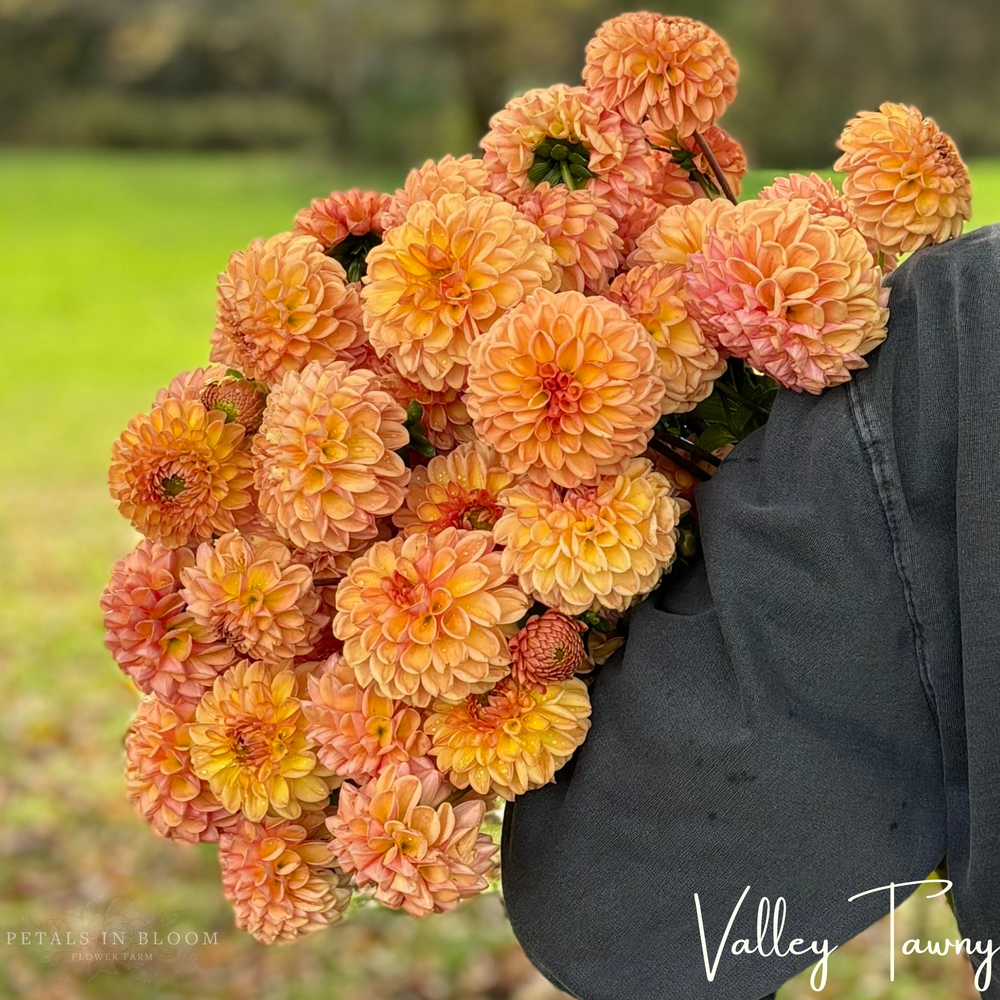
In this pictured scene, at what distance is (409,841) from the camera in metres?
0.68

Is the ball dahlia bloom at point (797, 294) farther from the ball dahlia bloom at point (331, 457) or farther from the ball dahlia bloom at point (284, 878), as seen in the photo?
the ball dahlia bloom at point (284, 878)

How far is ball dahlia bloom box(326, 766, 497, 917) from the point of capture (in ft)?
2.24

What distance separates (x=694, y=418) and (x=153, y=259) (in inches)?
303

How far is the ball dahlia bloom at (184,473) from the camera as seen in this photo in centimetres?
75

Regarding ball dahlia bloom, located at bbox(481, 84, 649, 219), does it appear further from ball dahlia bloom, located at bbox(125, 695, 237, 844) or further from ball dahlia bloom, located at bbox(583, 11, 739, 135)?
ball dahlia bloom, located at bbox(125, 695, 237, 844)

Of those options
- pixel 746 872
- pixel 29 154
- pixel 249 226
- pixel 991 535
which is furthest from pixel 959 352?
pixel 29 154

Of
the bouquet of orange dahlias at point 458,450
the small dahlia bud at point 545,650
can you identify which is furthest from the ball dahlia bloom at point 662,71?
the small dahlia bud at point 545,650

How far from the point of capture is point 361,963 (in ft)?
7.19

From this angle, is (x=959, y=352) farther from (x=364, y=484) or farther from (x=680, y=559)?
Result: (x=364, y=484)

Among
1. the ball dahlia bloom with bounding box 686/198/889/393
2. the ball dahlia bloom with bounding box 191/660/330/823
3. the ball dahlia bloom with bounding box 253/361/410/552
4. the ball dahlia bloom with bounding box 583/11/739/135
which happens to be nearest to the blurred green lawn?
the ball dahlia bloom with bounding box 583/11/739/135

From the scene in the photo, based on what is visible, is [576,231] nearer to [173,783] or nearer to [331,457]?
[331,457]

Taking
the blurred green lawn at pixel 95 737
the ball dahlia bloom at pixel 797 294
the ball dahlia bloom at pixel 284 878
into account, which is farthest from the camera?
the blurred green lawn at pixel 95 737

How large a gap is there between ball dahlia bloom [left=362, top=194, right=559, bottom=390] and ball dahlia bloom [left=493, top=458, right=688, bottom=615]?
0.33 feet

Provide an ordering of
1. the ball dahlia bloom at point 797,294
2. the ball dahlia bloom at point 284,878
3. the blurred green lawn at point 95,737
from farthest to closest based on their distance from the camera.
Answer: the blurred green lawn at point 95,737, the ball dahlia bloom at point 284,878, the ball dahlia bloom at point 797,294
